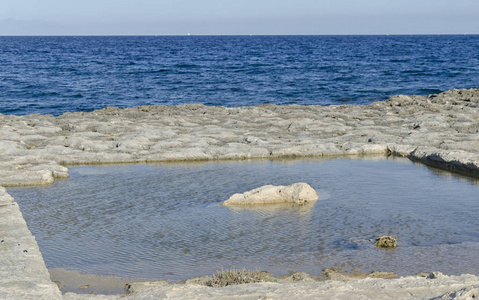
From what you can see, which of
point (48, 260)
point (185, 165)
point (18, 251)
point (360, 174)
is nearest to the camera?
point (18, 251)

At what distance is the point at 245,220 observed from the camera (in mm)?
9336

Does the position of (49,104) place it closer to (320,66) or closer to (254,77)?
(254,77)

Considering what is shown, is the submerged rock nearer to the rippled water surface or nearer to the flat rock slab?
the rippled water surface

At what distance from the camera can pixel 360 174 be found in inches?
491

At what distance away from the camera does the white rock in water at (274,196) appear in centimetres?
1017

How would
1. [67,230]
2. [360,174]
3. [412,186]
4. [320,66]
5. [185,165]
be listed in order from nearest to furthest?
[67,230], [412,186], [360,174], [185,165], [320,66]

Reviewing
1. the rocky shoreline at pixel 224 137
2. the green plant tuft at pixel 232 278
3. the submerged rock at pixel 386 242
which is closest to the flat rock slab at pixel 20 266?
the rocky shoreline at pixel 224 137

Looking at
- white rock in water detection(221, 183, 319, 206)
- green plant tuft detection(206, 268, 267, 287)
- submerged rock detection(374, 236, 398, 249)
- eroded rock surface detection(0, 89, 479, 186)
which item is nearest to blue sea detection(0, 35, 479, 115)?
eroded rock surface detection(0, 89, 479, 186)

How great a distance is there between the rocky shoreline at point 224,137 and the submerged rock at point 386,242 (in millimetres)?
4992

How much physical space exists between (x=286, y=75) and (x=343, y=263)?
110ft

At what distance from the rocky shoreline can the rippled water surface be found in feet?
2.05

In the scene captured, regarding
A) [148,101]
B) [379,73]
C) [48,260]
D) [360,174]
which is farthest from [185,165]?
[379,73]

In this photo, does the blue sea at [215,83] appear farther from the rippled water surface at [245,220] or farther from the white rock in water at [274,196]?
the white rock in water at [274,196]

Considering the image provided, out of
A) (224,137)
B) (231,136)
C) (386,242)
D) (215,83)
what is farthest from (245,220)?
(215,83)
